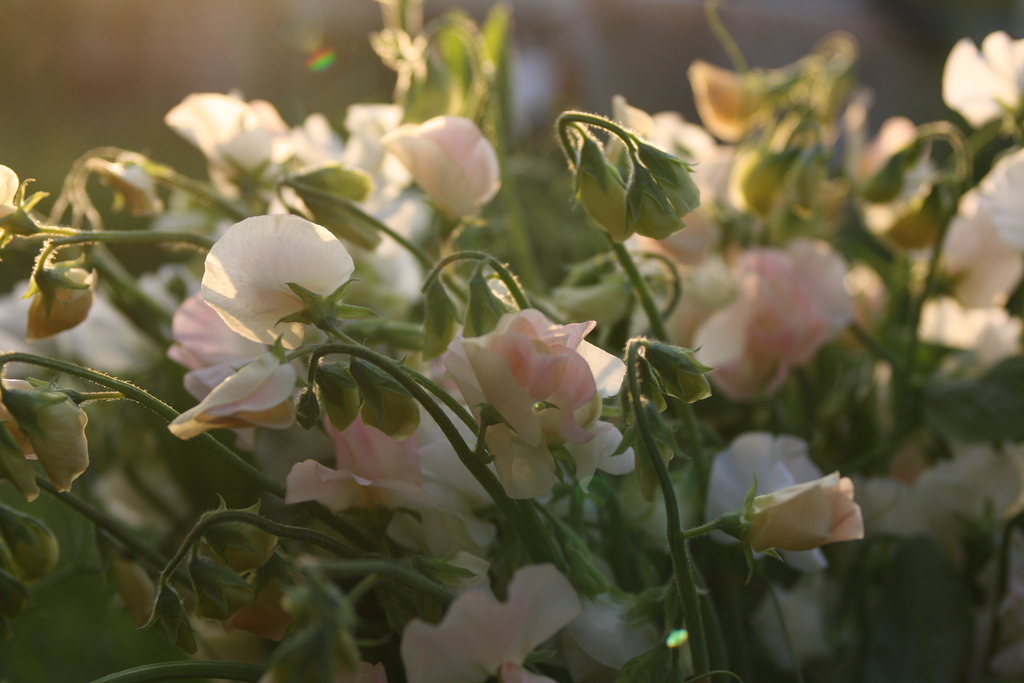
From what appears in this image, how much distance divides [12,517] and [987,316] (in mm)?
569

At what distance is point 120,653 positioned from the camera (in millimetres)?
561

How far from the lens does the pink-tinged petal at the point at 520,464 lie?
245mm

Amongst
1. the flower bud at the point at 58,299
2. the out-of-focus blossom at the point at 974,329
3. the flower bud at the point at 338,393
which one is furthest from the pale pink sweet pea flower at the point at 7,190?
the out-of-focus blossom at the point at 974,329

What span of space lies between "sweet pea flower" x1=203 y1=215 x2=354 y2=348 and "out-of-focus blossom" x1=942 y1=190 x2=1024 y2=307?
0.40 m

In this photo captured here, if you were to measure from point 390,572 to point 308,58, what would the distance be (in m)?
0.97

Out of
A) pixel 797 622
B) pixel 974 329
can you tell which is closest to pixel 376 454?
pixel 797 622

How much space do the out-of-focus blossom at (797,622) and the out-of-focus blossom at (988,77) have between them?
10.9 inches

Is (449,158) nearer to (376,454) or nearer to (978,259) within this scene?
(376,454)

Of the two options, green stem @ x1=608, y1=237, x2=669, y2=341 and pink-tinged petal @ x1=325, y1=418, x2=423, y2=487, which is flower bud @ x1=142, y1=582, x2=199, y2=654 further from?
green stem @ x1=608, y1=237, x2=669, y2=341

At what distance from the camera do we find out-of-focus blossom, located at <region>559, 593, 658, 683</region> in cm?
28

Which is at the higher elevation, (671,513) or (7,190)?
(7,190)

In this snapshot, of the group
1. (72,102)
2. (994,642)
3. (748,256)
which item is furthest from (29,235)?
(72,102)

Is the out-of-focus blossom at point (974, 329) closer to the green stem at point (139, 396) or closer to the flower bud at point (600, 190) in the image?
the flower bud at point (600, 190)

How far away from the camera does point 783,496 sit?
9.9 inches
